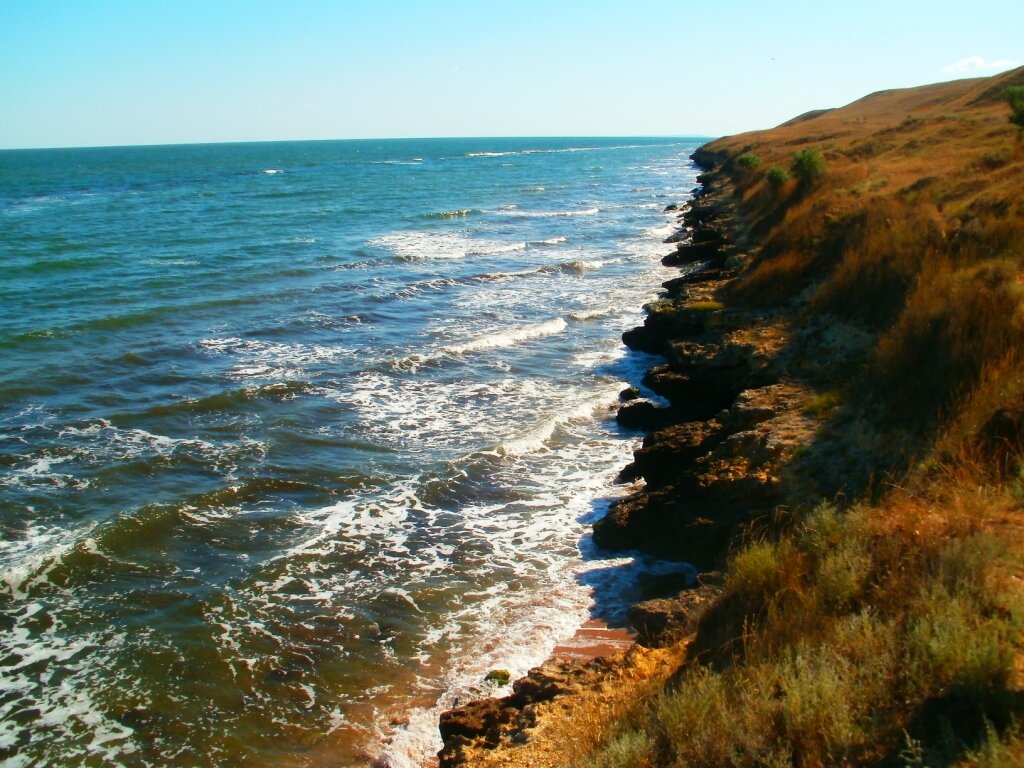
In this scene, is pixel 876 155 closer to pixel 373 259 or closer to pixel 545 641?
pixel 373 259

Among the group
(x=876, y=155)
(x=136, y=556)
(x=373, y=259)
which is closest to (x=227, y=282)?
(x=373, y=259)

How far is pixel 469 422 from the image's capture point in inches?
675

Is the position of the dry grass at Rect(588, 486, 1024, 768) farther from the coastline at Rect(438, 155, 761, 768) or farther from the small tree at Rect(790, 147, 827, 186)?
the small tree at Rect(790, 147, 827, 186)

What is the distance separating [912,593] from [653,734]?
201 cm

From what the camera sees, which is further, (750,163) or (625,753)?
(750,163)

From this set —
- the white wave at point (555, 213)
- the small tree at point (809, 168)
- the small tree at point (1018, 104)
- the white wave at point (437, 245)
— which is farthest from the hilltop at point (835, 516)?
the white wave at point (555, 213)

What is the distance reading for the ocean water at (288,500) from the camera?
347 inches

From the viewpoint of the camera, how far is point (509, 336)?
2406cm

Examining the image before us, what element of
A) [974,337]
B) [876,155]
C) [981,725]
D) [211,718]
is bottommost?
[211,718]

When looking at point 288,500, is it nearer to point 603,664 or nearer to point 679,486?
point 679,486

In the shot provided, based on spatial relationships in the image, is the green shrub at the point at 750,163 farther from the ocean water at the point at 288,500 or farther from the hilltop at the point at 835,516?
the hilltop at the point at 835,516

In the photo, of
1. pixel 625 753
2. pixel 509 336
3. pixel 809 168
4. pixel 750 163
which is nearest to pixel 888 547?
pixel 625 753

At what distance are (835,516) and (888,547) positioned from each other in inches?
51.7

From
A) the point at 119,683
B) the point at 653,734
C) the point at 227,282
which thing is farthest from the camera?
the point at 227,282
